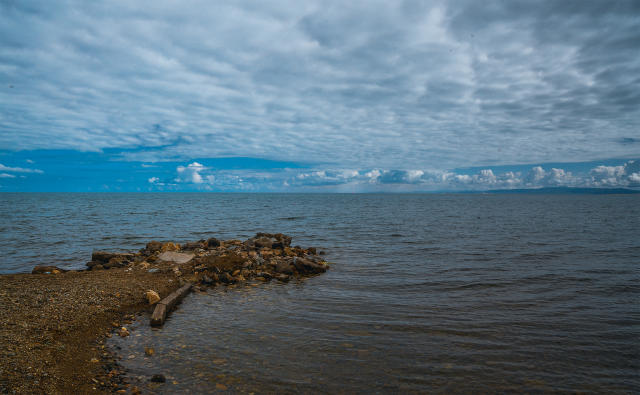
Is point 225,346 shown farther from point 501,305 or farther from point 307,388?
point 501,305

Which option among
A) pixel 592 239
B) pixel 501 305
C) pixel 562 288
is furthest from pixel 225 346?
pixel 592 239

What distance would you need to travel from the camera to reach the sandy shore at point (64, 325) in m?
6.74

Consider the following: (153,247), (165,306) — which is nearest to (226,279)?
(165,306)

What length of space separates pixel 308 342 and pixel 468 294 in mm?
7721

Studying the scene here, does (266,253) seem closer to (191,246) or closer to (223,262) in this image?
(223,262)

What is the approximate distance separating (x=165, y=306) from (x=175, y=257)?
9.60 metres

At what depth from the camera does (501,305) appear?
480 inches

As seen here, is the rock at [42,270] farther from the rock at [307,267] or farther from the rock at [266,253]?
the rock at [307,267]

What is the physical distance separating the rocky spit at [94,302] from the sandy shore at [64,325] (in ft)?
0.05

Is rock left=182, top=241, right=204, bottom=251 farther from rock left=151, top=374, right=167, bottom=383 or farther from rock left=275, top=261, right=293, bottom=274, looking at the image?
rock left=151, top=374, right=167, bottom=383

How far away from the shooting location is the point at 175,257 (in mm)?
19859

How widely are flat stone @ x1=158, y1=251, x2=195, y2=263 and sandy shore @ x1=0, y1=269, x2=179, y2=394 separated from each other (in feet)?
11.2

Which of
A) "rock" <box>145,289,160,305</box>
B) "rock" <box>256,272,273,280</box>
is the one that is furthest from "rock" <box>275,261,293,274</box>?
"rock" <box>145,289,160,305</box>

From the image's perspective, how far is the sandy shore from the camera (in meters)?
6.74
